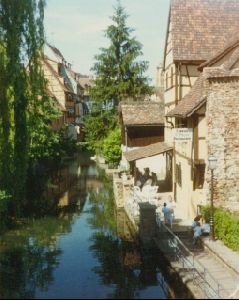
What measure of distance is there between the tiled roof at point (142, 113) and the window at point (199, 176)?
1564 centimetres

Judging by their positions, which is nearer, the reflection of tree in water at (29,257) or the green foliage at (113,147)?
the reflection of tree in water at (29,257)

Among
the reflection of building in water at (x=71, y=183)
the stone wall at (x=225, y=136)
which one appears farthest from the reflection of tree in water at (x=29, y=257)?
the stone wall at (x=225, y=136)

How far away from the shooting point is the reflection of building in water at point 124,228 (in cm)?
2298

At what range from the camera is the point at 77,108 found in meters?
90.0

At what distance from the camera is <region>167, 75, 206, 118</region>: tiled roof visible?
22.1 metres

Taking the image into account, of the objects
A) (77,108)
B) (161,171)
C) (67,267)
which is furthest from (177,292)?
(77,108)

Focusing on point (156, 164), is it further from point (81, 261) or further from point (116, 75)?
point (81, 261)

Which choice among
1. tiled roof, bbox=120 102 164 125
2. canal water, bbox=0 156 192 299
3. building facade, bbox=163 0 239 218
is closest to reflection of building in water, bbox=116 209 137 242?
canal water, bbox=0 156 192 299

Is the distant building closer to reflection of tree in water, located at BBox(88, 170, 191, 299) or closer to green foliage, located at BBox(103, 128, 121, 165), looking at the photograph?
green foliage, located at BBox(103, 128, 121, 165)

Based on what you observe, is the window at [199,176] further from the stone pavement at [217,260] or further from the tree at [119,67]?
the tree at [119,67]

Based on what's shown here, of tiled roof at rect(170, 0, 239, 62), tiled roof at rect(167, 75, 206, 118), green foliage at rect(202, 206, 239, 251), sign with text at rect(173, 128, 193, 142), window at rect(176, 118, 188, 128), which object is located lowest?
green foliage at rect(202, 206, 239, 251)

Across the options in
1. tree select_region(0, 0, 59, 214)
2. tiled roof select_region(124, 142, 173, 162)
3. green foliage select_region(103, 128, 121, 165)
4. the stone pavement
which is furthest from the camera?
green foliage select_region(103, 128, 121, 165)

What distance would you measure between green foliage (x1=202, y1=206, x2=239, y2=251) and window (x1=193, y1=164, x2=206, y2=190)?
3.99m

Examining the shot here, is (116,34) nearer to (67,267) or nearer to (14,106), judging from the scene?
(14,106)
